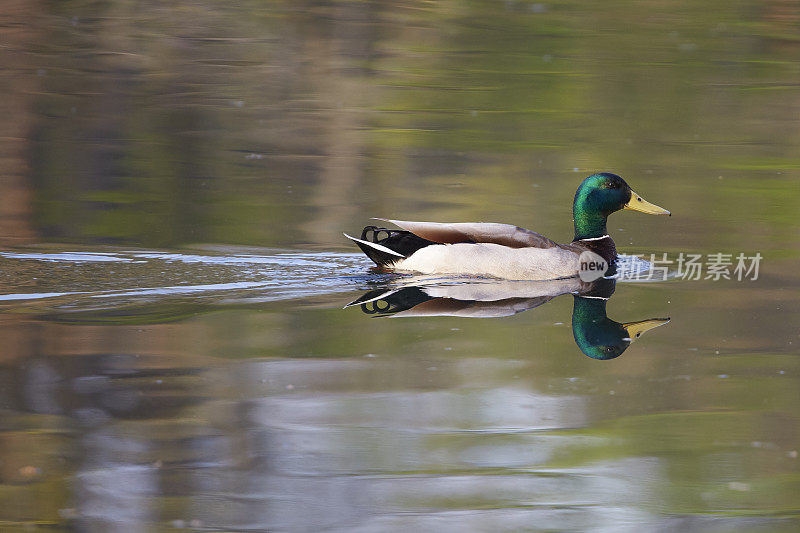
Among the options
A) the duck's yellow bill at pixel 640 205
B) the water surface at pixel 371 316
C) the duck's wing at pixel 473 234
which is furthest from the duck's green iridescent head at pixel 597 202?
the duck's wing at pixel 473 234

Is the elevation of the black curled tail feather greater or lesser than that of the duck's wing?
lesser

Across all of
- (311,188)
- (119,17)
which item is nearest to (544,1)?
(119,17)

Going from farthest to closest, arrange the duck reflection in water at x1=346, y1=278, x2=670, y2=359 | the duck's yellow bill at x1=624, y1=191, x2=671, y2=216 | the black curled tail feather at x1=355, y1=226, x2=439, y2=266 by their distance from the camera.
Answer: the duck's yellow bill at x1=624, y1=191, x2=671, y2=216
the black curled tail feather at x1=355, y1=226, x2=439, y2=266
the duck reflection in water at x1=346, y1=278, x2=670, y2=359

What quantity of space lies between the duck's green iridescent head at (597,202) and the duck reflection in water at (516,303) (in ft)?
1.80

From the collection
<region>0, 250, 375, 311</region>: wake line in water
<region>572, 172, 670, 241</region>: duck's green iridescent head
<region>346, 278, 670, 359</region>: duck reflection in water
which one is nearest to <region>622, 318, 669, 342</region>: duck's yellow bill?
<region>346, 278, 670, 359</region>: duck reflection in water

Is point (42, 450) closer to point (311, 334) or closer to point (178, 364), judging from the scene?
point (178, 364)

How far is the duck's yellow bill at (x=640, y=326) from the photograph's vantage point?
7.55 metres

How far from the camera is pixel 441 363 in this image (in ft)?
22.2

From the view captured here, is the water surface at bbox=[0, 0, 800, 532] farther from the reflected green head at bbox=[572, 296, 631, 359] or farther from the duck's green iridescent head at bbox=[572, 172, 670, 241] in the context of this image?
the duck's green iridescent head at bbox=[572, 172, 670, 241]

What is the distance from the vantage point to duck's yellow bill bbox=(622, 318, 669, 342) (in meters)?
7.55

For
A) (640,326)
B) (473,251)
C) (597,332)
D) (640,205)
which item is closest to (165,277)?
(473,251)

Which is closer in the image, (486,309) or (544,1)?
(486,309)

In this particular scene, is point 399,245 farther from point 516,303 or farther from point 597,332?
point 597,332

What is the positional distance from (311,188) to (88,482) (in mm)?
6997
